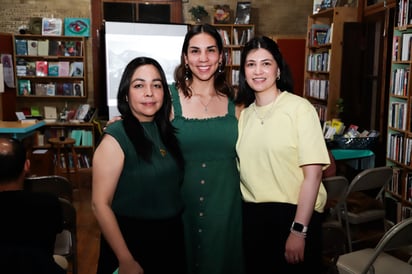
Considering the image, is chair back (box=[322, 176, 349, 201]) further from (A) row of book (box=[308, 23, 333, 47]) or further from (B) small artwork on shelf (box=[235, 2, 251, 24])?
(B) small artwork on shelf (box=[235, 2, 251, 24])

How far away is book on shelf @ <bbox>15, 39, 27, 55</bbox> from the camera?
661 centimetres

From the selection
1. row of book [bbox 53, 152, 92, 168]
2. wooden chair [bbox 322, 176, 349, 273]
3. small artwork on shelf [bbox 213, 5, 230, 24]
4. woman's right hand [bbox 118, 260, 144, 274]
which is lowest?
row of book [bbox 53, 152, 92, 168]

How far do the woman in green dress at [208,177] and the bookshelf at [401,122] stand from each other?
10.1 ft

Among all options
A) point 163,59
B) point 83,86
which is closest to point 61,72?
point 83,86

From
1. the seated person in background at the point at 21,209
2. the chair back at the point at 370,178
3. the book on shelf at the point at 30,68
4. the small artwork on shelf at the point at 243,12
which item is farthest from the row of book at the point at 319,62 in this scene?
the seated person in background at the point at 21,209

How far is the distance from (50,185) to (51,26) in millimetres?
4519

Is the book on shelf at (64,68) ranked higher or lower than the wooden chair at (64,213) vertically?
higher

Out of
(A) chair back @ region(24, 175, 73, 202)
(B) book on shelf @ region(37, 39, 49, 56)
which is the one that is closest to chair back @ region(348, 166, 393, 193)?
(A) chair back @ region(24, 175, 73, 202)

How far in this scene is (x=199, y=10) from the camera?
7023 millimetres

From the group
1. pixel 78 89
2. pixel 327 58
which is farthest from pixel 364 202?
pixel 78 89

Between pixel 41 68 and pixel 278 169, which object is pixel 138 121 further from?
pixel 41 68

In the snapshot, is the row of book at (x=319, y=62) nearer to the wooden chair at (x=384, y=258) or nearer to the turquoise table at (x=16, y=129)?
the turquoise table at (x=16, y=129)

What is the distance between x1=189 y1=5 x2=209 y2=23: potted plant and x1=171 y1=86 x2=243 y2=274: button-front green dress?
536 centimetres

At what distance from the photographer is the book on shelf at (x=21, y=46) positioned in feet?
21.7
